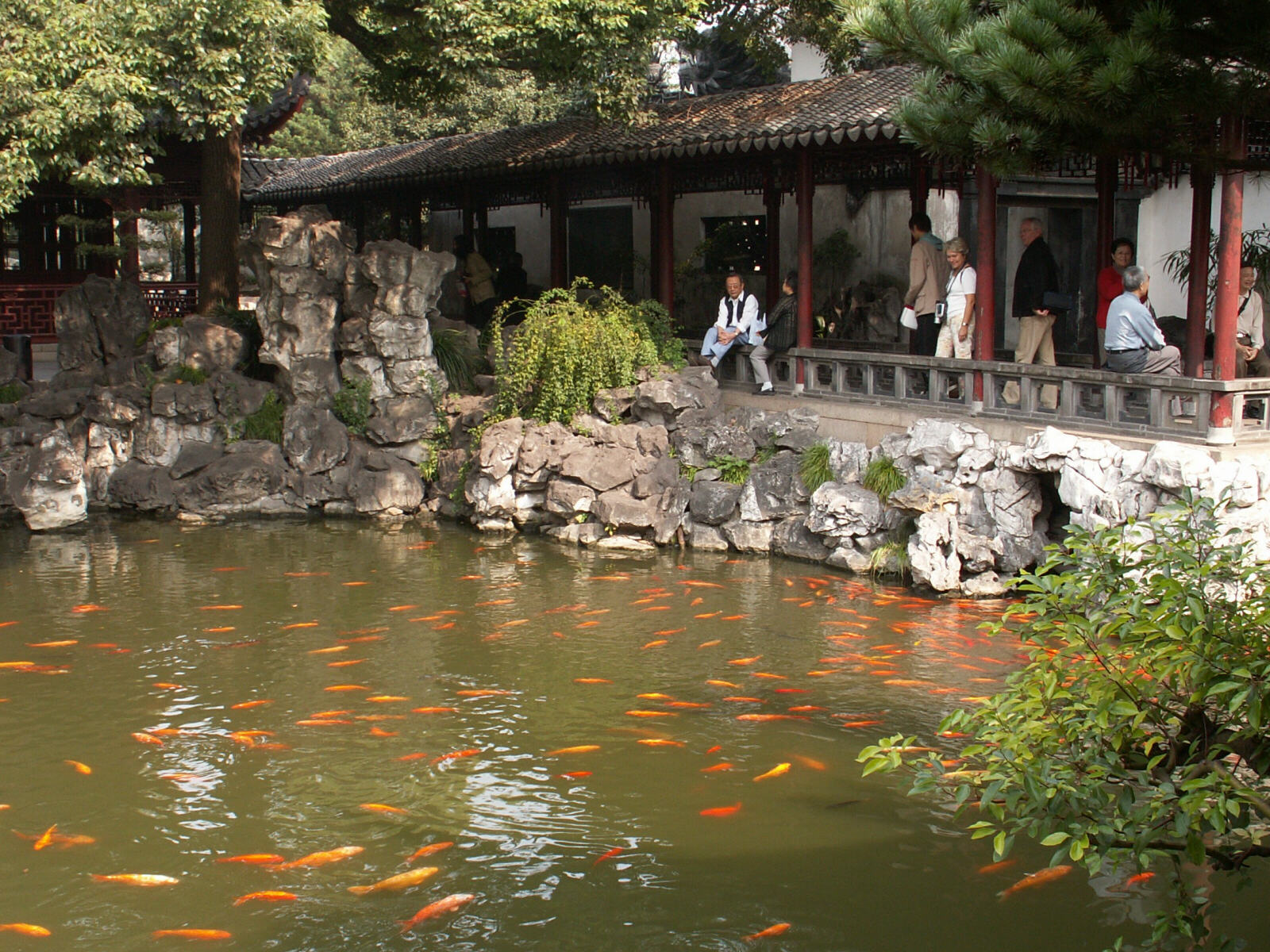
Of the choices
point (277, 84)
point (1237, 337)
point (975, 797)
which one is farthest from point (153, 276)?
point (975, 797)

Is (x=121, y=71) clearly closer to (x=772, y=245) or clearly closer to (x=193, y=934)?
(x=772, y=245)

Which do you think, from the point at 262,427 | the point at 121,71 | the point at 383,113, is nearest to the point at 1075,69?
the point at 121,71

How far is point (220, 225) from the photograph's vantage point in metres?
14.6

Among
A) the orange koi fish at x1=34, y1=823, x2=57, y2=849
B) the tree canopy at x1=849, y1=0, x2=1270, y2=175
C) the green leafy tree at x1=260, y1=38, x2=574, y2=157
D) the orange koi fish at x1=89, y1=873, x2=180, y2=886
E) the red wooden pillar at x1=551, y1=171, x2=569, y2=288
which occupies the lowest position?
the orange koi fish at x1=89, y1=873, x2=180, y2=886

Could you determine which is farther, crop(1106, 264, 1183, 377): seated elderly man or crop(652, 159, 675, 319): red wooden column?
crop(652, 159, 675, 319): red wooden column

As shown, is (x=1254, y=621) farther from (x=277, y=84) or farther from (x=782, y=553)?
(x=277, y=84)

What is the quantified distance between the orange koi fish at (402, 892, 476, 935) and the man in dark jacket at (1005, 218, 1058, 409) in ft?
21.9

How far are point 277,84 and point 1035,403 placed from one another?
7170mm

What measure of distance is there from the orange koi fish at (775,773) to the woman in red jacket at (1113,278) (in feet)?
15.9

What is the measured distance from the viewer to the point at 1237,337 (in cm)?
948

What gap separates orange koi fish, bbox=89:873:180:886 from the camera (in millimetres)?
4855

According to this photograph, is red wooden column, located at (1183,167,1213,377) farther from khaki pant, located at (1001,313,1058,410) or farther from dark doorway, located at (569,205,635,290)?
dark doorway, located at (569,205,635,290)

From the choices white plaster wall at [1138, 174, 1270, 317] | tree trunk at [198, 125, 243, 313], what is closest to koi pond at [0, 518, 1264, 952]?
tree trunk at [198, 125, 243, 313]

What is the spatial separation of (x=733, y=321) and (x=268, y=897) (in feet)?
27.1
